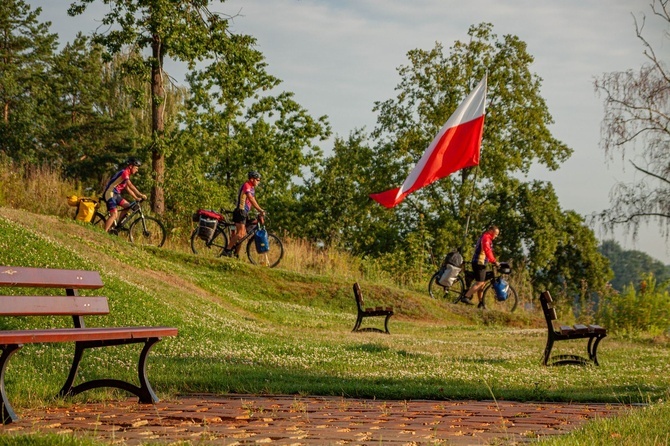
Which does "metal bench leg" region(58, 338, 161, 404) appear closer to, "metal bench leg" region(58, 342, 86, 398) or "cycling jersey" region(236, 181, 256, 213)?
"metal bench leg" region(58, 342, 86, 398)

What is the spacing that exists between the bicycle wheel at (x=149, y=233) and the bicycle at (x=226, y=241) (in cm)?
90

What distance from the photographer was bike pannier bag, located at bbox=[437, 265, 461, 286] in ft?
88.6

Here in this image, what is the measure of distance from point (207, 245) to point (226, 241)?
547 mm

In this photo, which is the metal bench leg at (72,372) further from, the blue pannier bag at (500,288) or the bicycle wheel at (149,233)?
the blue pannier bag at (500,288)

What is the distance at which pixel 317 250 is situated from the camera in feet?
98.0

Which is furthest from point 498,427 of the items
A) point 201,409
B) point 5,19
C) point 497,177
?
point 5,19

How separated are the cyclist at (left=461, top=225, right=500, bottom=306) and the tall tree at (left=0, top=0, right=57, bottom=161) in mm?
33930

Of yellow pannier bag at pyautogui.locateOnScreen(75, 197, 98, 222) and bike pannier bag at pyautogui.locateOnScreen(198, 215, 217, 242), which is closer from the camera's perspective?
yellow pannier bag at pyautogui.locateOnScreen(75, 197, 98, 222)

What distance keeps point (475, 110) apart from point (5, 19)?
47.2 m

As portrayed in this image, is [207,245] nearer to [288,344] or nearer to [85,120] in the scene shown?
[288,344]

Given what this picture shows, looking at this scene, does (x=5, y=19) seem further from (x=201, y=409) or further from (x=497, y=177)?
(x=201, y=409)

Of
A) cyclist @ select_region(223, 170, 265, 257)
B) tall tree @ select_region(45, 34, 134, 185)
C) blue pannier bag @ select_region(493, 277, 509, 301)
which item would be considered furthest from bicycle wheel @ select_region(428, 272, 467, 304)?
tall tree @ select_region(45, 34, 134, 185)

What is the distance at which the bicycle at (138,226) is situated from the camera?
24375mm

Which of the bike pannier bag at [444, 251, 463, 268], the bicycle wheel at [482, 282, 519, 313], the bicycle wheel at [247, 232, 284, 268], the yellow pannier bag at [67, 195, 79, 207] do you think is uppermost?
the yellow pannier bag at [67, 195, 79, 207]
